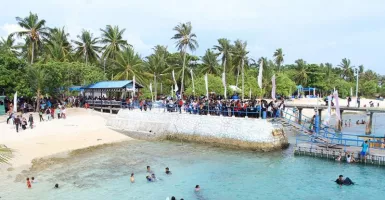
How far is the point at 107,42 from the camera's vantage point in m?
61.5

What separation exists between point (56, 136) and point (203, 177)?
51.6 feet

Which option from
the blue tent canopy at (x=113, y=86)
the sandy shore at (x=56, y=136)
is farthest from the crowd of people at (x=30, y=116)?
the blue tent canopy at (x=113, y=86)

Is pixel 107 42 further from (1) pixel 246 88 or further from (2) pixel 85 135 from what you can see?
(2) pixel 85 135

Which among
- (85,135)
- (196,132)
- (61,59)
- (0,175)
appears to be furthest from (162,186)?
(61,59)

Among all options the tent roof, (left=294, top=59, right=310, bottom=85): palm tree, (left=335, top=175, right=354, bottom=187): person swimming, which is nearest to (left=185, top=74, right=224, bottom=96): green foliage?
the tent roof

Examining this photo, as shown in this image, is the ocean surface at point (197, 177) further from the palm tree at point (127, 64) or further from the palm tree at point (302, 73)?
the palm tree at point (302, 73)

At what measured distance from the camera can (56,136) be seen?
30953 mm

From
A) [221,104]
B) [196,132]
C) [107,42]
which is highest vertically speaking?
[107,42]

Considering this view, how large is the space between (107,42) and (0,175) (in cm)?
4355

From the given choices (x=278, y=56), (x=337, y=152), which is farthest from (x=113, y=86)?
(x=278, y=56)

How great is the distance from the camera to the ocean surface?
1841 cm

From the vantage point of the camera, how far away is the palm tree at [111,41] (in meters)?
60.9

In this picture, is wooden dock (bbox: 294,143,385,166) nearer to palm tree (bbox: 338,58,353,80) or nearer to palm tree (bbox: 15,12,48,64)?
palm tree (bbox: 15,12,48,64)

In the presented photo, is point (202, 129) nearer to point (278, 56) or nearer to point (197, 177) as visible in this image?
point (197, 177)
